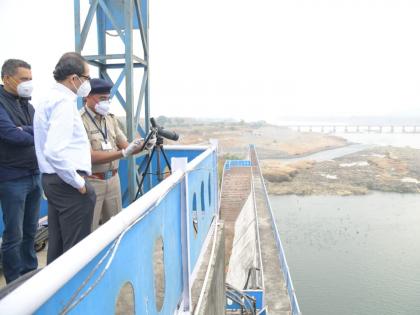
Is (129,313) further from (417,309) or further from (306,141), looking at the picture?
(306,141)

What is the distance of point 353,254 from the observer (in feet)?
59.3

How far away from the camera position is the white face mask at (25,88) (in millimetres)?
2510

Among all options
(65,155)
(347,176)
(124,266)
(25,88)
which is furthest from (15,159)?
(347,176)

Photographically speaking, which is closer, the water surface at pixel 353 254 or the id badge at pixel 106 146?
the id badge at pixel 106 146

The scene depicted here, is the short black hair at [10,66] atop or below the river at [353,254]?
atop

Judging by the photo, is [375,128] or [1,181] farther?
[375,128]

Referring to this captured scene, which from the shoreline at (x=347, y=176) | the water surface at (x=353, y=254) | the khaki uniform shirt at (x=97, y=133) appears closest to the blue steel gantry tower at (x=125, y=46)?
the khaki uniform shirt at (x=97, y=133)

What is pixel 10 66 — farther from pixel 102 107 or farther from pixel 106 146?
pixel 106 146

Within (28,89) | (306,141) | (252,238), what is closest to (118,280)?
(28,89)

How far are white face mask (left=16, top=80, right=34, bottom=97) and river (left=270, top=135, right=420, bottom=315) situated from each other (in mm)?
12718

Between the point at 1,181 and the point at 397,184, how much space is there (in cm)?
3578

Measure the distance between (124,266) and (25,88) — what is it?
5.76 ft

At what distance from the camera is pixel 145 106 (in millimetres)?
4617

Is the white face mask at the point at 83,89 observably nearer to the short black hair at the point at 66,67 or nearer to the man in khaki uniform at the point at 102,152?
the short black hair at the point at 66,67
